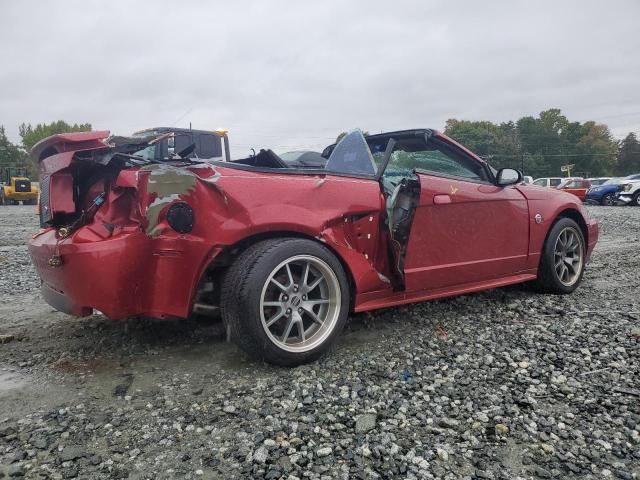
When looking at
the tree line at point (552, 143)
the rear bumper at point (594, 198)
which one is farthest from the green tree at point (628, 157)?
the rear bumper at point (594, 198)

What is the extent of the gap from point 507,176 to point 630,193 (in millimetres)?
20116

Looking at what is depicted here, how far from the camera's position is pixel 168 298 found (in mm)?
2643

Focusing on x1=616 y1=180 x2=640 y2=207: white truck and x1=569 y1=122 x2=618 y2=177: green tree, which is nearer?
x1=616 y1=180 x2=640 y2=207: white truck

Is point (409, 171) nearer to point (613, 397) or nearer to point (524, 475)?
point (613, 397)

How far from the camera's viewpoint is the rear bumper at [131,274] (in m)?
2.56

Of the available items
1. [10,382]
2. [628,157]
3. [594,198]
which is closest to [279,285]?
[10,382]

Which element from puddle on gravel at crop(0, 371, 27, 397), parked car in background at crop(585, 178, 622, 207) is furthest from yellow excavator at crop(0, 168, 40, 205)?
puddle on gravel at crop(0, 371, 27, 397)

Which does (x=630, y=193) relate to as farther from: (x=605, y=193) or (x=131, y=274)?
(x=131, y=274)

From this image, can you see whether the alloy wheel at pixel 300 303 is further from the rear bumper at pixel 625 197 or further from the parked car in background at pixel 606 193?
the parked car in background at pixel 606 193

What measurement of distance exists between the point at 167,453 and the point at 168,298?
92 centimetres

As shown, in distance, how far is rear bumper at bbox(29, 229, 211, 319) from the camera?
256cm

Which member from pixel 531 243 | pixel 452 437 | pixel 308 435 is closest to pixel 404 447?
pixel 452 437

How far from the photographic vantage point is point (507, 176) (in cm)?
399

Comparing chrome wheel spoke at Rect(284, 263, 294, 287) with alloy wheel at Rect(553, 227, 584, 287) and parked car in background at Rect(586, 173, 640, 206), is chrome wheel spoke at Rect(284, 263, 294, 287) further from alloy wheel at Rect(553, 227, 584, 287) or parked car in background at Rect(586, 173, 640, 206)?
parked car in background at Rect(586, 173, 640, 206)
